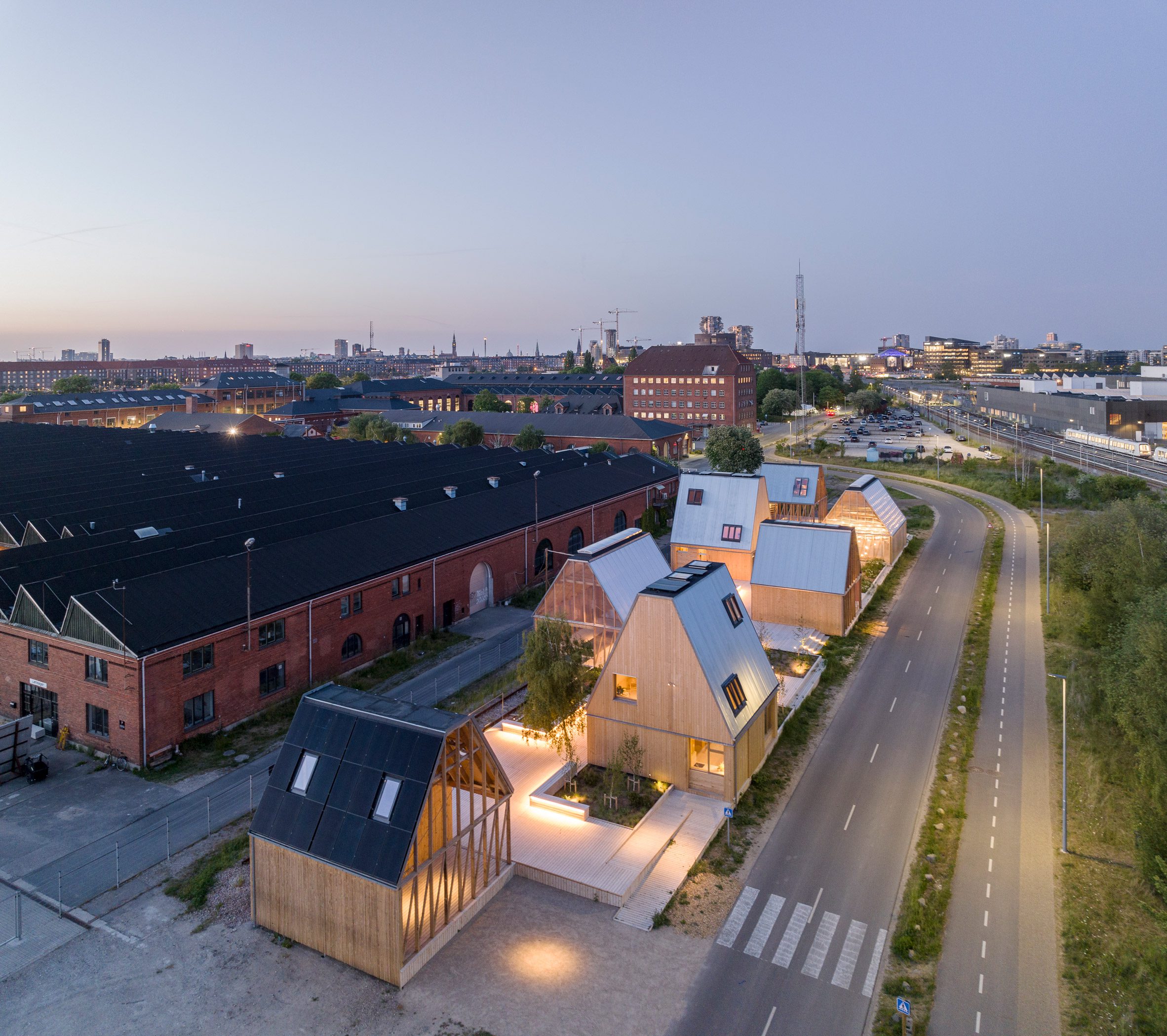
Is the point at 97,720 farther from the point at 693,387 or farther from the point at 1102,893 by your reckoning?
the point at 693,387

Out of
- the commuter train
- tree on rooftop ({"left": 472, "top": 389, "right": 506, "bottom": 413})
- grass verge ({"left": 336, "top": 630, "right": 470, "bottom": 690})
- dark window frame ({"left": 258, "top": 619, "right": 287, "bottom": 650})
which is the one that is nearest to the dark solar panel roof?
dark window frame ({"left": 258, "top": 619, "right": 287, "bottom": 650})

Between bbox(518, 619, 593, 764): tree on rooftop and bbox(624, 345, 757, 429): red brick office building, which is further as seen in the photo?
bbox(624, 345, 757, 429): red brick office building

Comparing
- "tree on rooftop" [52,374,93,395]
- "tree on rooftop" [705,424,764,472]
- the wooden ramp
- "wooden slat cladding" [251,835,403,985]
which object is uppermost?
"tree on rooftop" [52,374,93,395]

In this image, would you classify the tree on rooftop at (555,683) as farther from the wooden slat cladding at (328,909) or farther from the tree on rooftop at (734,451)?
the tree on rooftop at (734,451)

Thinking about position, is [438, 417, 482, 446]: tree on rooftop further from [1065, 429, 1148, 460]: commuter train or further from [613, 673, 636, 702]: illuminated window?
[1065, 429, 1148, 460]: commuter train

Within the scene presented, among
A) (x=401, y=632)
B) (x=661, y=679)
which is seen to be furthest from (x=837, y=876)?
(x=401, y=632)

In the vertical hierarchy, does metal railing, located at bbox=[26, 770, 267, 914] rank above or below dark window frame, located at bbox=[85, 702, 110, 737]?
below
